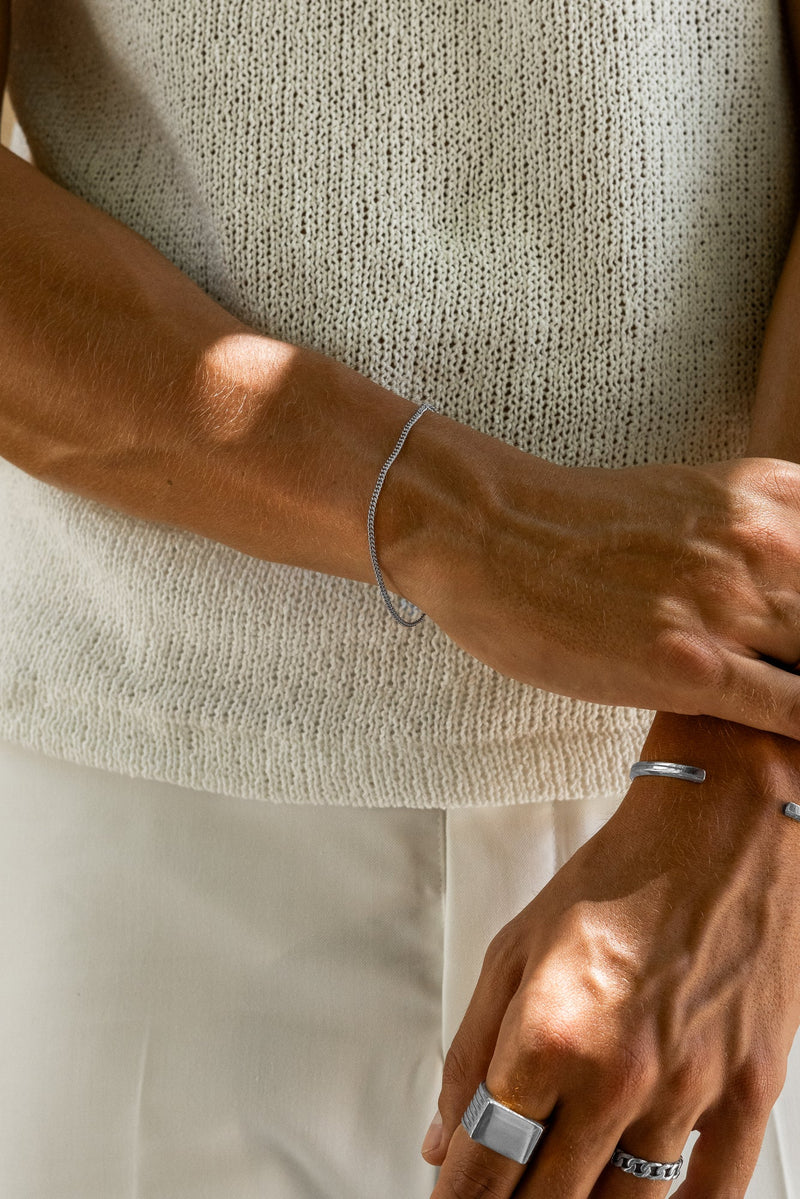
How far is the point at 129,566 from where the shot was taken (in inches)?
32.4

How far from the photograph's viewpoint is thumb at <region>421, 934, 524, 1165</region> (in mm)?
652

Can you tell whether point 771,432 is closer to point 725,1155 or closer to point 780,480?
point 780,480

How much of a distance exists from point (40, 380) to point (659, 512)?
42 cm

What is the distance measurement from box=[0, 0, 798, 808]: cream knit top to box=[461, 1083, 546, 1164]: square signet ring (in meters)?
0.24

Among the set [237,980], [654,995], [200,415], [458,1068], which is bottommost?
[237,980]

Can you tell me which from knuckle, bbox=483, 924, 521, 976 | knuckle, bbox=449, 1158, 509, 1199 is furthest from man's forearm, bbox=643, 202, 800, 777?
knuckle, bbox=449, 1158, 509, 1199

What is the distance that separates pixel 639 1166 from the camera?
2.01ft

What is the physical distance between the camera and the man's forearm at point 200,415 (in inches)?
27.0

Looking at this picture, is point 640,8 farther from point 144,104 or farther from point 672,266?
point 144,104

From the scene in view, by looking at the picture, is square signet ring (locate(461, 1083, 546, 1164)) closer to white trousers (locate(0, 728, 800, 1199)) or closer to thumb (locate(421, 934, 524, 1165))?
thumb (locate(421, 934, 524, 1165))

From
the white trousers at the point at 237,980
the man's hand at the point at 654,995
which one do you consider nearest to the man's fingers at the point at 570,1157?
the man's hand at the point at 654,995

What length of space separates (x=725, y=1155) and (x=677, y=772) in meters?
0.23

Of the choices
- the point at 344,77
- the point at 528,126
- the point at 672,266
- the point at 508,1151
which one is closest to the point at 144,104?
the point at 344,77

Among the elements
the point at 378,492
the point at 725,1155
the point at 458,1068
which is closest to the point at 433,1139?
the point at 458,1068
